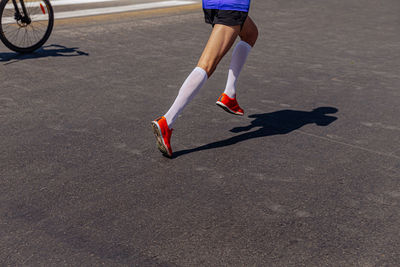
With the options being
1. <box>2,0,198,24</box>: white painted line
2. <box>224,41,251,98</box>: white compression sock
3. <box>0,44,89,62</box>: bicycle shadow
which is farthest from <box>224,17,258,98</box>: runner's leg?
<box>2,0,198,24</box>: white painted line

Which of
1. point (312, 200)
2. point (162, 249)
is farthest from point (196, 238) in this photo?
point (312, 200)

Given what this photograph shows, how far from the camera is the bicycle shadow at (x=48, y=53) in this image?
8078 millimetres

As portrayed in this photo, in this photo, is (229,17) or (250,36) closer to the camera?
(229,17)

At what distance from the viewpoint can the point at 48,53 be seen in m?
8.42

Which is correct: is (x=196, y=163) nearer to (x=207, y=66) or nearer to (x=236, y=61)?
(x=207, y=66)

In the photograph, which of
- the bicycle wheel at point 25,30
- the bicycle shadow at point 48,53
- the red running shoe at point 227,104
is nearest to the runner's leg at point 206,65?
the red running shoe at point 227,104

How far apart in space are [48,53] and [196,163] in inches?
183

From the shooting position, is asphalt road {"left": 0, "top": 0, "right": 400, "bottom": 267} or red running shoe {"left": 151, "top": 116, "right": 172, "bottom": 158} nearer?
asphalt road {"left": 0, "top": 0, "right": 400, "bottom": 267}

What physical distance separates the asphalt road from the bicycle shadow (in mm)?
55

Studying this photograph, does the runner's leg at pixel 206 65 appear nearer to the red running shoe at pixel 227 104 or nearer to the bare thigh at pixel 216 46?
the bare thigh at pixel 216 46

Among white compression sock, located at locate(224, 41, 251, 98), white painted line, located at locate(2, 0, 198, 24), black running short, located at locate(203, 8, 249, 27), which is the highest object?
black running short, located at locate(203, 8, 249, 27)

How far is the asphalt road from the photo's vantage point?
333 cm

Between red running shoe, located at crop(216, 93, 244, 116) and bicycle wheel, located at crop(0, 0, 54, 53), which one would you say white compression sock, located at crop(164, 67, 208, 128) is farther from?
bicycle wheel, located at crop(0, 0, 54, 53)

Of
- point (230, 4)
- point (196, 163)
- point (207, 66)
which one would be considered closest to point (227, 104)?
point (207, 66)
